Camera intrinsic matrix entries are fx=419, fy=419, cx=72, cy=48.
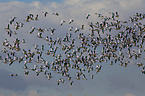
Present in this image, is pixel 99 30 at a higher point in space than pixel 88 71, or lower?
higher

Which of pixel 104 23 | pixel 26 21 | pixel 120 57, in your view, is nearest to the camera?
pixel 26 21

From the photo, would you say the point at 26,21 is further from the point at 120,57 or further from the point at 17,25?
the point at 120,57

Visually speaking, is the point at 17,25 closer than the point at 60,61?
Yes

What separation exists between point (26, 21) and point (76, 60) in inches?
898

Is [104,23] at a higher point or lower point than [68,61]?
higher

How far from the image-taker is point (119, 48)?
430ft

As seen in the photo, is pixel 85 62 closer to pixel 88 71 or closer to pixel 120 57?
pixel 88 71

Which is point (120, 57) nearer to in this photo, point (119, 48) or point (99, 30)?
point (119, 48)

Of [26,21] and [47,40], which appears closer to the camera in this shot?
[26,21]

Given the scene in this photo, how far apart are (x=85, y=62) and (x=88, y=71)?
2.93 m

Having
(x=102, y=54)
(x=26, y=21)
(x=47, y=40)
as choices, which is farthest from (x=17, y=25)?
(x=102, y=54)

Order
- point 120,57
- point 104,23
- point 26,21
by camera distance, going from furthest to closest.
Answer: point 120,57 → point 104,23 → point 26,21

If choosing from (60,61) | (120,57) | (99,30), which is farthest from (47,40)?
(120,57)

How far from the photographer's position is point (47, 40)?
126 meters
